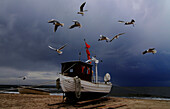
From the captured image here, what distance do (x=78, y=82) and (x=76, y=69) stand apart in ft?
4.73

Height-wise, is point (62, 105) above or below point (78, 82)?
below

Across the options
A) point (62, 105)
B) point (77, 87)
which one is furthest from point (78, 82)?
point (62, 105)

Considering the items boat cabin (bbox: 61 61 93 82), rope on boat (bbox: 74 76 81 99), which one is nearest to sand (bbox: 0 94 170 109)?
rope on boat (bbox: 74 76 81 99)

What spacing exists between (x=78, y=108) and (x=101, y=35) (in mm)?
6723

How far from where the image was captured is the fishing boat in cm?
1151

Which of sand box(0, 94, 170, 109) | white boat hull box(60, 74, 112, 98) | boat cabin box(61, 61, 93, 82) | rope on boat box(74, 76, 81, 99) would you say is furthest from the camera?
boat cabin box(61, 61, 93, 82)

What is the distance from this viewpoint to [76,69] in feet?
40.9

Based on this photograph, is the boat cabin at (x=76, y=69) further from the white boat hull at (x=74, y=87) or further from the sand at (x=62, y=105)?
the sand at (x=62, y=105)

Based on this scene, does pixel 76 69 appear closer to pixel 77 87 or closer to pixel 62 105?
pixel 77 87

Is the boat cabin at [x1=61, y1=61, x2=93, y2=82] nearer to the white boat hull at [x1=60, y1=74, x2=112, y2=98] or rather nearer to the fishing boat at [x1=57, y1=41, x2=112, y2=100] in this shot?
the fishing boat at [x1=57, y1=41, x2=112, y2=100]

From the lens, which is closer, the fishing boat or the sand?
the sand

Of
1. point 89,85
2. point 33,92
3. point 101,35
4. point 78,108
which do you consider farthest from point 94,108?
point 33,92

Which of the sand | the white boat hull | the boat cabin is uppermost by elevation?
the boat cabin

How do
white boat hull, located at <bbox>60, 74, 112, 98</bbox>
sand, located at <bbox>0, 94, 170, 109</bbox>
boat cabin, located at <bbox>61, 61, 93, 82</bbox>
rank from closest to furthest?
sand, located at <bbox>0, 94, 170, 109</bbox> → white boat hull, located at <bbox>60, 74, 112, 98</bbox> → boat cabin, located at <bbox>61, 61, 93, 82</bbox>
